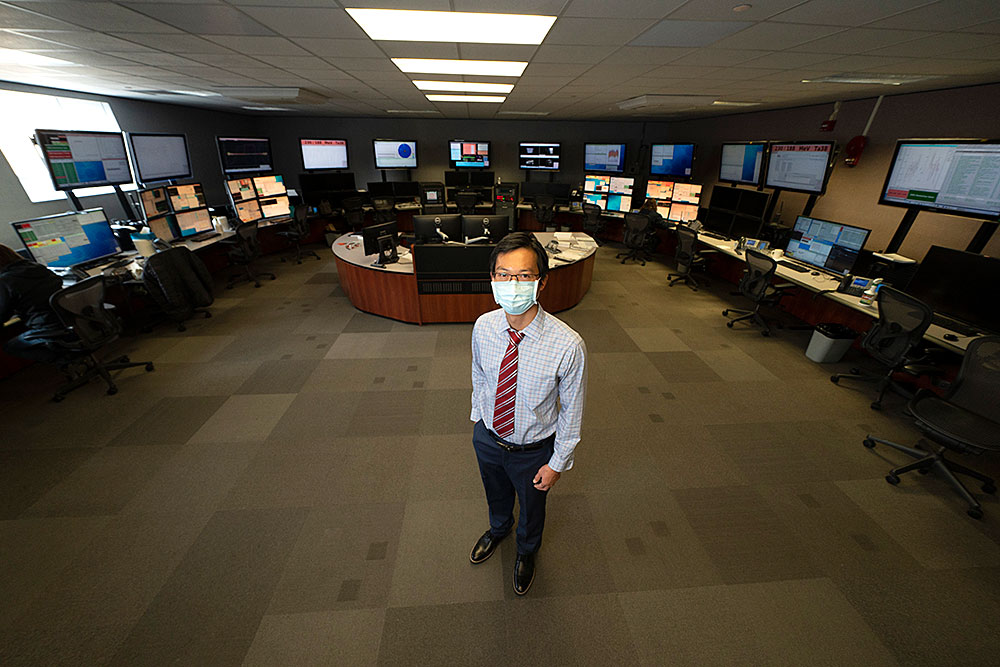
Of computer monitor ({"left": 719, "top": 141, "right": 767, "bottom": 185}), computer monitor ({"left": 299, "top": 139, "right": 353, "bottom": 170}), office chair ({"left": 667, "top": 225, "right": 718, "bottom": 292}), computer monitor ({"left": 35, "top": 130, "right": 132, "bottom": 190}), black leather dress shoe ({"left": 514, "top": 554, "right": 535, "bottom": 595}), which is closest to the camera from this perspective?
black leather dress shoe ({"left": 514, "top": 554, "right": 535, "bottom": 595})

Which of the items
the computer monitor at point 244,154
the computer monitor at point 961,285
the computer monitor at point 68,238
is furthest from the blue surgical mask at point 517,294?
the computer monitor at point 244,154

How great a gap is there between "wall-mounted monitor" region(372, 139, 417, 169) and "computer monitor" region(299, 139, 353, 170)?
772 mm

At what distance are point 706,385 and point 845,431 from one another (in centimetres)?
104

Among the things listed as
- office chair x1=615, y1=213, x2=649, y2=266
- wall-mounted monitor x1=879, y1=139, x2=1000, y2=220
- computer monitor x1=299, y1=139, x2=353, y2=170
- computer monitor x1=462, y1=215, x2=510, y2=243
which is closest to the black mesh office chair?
wall-mounted monitor x1=879, y1=139, x2=1000, y2=220

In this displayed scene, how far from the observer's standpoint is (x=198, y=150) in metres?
7.24

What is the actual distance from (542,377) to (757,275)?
4.24m

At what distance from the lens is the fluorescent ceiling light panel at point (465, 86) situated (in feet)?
13.6

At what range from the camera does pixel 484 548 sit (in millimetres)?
2033

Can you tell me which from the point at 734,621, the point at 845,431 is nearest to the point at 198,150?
the point at 734,621

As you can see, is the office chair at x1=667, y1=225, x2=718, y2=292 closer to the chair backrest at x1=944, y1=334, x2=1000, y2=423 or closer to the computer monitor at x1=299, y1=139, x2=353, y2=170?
the chair backrest at x1=944, y1=334, x2=1000, y2=423

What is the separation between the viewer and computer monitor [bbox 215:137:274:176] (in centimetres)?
694

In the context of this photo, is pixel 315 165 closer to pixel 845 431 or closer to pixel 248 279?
pixel 248 279

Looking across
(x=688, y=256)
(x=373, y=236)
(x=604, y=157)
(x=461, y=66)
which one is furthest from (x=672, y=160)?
(x=373, y=236)

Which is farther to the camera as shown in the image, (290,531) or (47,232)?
(47,232)
